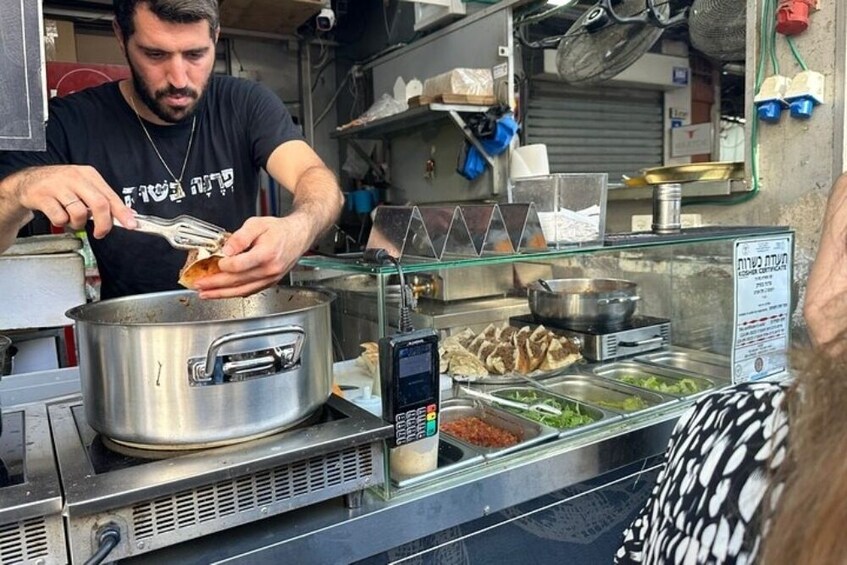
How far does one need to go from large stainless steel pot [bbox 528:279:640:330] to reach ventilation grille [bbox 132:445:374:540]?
41.7 inches

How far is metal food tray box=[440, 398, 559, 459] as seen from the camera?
53.4 inches

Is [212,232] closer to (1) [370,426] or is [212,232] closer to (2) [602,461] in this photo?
(1) [370,426]

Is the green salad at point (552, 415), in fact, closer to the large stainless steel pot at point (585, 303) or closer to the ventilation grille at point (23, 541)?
the large stainless steel pot at point (585, 303)

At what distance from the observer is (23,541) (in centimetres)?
81

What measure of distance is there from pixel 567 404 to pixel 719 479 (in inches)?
36.2

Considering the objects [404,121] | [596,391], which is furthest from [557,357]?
[404,121]

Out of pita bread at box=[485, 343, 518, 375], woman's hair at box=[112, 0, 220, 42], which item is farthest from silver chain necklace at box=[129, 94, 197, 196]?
pita bread at box=[485, 343, 518, 375]

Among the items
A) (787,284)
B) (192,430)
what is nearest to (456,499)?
(192,430)

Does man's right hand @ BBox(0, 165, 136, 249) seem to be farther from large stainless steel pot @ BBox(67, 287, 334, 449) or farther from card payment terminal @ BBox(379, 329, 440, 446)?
card payment terminal @ BBox(379, 329, 440, 446)


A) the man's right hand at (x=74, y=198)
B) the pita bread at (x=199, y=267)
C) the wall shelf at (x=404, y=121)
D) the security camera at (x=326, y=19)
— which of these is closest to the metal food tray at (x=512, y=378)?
the pita bread at (x=199, y=267)

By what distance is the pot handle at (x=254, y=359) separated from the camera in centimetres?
89

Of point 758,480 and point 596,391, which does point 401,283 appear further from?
point 596,391

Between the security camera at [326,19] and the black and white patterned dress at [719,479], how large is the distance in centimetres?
340

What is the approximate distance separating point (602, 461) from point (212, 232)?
1012 mm
